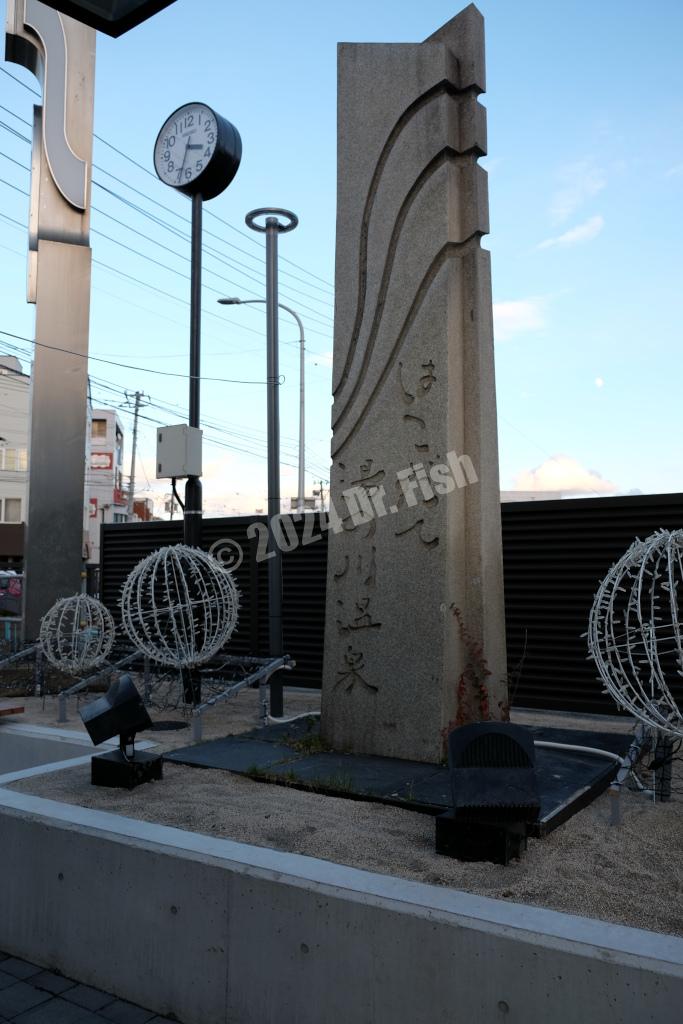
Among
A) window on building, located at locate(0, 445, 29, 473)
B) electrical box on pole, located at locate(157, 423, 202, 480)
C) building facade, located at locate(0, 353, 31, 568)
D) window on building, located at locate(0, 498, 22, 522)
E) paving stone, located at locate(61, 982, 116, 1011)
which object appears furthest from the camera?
window on building, located at locate(0, 498, 22, 522)

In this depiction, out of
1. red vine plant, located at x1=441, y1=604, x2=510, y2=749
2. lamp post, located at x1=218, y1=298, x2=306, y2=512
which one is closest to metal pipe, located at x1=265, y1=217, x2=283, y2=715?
red vine plant, located at x1=441, y1=604, x2=510, y2=749

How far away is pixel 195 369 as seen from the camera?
30.1ft

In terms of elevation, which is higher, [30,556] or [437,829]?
[30,556]

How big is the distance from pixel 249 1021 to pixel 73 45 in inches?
585

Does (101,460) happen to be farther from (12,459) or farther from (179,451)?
(179,451)

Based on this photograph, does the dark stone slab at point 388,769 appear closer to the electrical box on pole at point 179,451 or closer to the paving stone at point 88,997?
the paving stone at point 88,997

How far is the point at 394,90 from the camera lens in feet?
21.9

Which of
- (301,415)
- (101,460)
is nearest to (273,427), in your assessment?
(301,415)

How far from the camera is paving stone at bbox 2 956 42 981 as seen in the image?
407 cm

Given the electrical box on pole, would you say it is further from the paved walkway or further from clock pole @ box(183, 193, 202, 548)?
the paved walkway

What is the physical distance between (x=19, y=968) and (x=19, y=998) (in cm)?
39

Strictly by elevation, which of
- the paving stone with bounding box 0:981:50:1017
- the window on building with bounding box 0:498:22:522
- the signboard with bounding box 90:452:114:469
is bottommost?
the paving stone with bounding box 0:981:50:1017

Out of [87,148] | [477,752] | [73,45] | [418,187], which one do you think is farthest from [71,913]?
[73,45]

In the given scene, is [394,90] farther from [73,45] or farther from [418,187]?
[73,45]
